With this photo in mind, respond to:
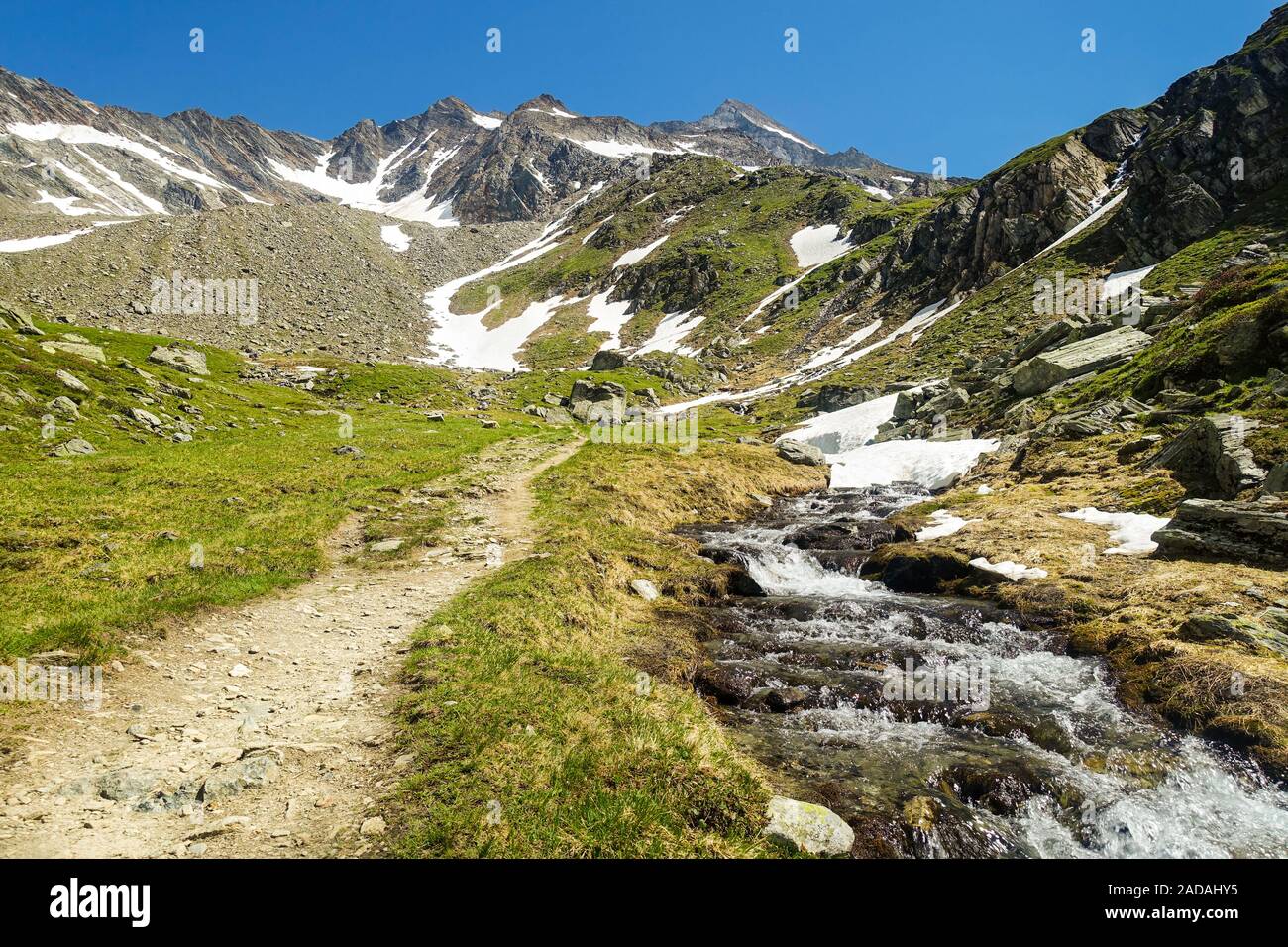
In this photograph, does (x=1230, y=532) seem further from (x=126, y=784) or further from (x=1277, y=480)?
(x=126, y=784)

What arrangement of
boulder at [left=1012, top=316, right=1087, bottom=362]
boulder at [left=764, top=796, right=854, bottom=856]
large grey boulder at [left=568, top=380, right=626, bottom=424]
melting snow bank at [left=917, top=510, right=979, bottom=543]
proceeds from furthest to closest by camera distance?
large grey boulder at [left=568, top=380, right=626, bottom=424]
boulder at [left=1012, top=316, right=1087, bottom=362]
melting snow bank at [left=917, top=510, right=979, bottom=543]
boulder at [left=764, top=796, right=854, bottom=856]

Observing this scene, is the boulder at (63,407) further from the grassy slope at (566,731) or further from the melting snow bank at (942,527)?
the melting snow bank at (942,527)

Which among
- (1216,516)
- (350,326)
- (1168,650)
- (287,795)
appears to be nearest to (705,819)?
(287,795)

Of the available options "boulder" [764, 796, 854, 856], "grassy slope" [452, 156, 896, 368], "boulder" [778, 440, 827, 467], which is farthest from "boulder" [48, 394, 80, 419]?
"grassy slope" [452, 156, 896, 368]

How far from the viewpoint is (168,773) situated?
755 centimetres

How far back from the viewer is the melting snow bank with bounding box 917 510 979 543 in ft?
77.9

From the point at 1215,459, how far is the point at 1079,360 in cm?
2496

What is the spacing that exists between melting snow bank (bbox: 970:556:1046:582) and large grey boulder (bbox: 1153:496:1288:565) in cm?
353

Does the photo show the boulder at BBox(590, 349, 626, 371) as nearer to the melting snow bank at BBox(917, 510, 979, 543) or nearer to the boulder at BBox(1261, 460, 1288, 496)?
the melting snow bank at BBox(917, 510, 979, 543)

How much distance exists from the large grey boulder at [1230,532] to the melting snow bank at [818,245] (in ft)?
503

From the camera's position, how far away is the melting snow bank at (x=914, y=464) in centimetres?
3641

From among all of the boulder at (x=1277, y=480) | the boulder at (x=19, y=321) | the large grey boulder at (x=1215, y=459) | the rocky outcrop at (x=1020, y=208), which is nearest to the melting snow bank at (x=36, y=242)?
the boulder at (x=19, y=321)

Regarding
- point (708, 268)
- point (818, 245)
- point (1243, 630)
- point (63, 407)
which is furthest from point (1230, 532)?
point (818, 245)
